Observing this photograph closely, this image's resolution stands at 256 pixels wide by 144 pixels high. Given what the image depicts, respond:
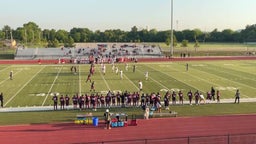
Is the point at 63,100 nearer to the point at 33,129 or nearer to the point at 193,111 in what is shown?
the point at 33,129

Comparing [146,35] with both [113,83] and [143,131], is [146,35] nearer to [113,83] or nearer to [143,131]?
[113,83]

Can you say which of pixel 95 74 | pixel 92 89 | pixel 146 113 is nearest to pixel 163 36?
pixel 95 74

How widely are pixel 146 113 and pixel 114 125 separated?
246cm

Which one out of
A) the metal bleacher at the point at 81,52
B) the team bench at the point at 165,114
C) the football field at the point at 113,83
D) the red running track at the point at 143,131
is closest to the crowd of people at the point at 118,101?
the team bench at the point at 165,114

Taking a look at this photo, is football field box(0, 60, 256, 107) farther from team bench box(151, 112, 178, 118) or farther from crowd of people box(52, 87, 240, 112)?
team bench box(151, 112, 178, 118)

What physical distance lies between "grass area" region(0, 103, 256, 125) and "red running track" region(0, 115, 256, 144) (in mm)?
1161

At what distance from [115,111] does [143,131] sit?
17.1ft

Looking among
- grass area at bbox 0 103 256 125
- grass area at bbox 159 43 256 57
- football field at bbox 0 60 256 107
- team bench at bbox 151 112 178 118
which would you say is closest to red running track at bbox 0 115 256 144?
team bench at bbox 151 112 178 118

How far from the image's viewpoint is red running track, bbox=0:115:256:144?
17156mm

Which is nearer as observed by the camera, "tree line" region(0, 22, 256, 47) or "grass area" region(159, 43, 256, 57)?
"grass area" region(159, 43, 256, 57)

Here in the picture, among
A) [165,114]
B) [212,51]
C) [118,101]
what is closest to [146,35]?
[212,51]

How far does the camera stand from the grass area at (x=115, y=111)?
21266mm

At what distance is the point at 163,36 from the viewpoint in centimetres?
14150

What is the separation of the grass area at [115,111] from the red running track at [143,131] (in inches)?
45.7
